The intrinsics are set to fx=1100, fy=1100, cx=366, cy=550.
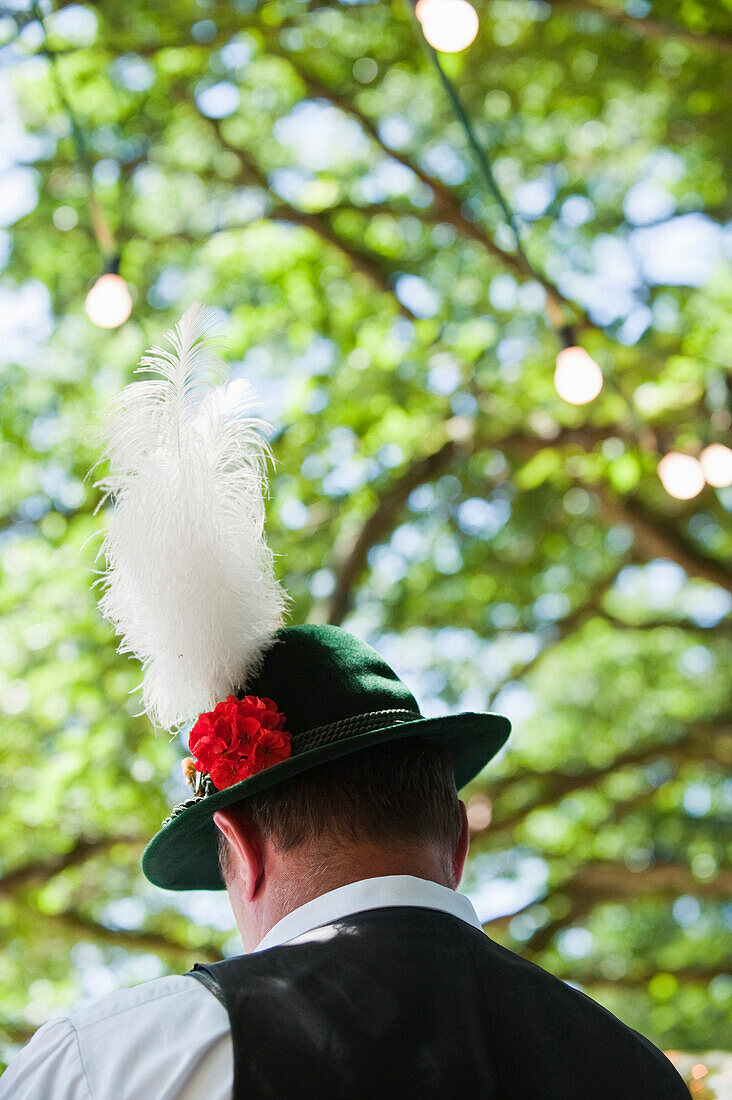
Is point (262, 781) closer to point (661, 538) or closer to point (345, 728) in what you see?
point (345, 728)

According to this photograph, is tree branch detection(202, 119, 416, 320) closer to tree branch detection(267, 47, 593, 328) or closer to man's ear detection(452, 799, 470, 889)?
tree branch detection(267, 47, 593, 328)

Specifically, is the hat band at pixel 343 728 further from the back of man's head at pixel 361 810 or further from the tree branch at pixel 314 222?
the tree branch at pixel 314 222

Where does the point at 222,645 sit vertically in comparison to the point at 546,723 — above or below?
above

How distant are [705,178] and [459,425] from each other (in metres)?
2.04

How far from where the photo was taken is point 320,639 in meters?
1.74

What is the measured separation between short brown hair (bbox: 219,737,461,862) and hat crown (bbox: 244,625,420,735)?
7 cm

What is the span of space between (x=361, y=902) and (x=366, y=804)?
6.6 inches

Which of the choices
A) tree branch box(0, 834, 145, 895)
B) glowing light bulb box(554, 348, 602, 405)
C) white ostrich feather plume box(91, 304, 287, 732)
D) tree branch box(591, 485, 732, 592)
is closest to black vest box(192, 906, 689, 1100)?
white ostrich feather plume box(91, 304, 287, 732)

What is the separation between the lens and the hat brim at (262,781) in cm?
152

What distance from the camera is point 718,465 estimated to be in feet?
15.5

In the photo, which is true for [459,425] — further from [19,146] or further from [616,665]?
[616,665]

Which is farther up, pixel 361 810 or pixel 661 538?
pixel 361 810

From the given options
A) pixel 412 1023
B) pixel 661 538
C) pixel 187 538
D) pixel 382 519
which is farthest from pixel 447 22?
pixel 661 538

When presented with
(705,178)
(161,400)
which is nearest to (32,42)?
(705,178)
